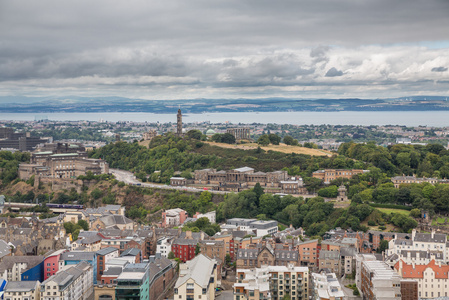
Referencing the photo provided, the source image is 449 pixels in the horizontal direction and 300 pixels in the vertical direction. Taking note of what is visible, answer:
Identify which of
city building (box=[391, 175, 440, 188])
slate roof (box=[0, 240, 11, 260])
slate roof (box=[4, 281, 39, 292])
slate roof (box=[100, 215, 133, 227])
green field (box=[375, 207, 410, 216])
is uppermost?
city building (box=[391, 175, 440, 188])

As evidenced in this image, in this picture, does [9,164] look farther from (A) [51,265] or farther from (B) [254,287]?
(B) [254,287]

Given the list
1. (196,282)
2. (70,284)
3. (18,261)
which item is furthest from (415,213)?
(18,261)

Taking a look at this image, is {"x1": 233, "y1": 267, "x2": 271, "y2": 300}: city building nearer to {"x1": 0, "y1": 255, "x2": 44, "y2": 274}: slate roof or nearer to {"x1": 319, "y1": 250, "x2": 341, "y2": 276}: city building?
{"x1": 319, "y1": 250, "x2": 341, "y2": 276}: city building

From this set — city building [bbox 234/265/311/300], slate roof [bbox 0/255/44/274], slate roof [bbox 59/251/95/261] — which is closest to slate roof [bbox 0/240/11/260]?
slate roof [bbox 0/255/44/274]

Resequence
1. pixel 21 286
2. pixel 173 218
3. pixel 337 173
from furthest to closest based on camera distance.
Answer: pixel 337 173 < pixel 173 218 < pixel 21 286

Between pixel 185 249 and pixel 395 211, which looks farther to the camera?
pixel 395 211

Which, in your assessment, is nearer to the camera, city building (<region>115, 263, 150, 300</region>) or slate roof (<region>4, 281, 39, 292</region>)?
city building (<region>115, 263, 150, 300</region>)
